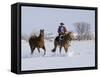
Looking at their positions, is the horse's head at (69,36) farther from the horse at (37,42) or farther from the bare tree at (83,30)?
the horse at (37,42)

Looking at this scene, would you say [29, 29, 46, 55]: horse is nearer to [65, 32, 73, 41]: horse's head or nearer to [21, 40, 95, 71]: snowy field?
[21, 40, 95, 71]: snowy field

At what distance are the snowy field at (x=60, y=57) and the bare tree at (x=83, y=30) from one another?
40 millimetres

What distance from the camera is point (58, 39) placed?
192 centimetres

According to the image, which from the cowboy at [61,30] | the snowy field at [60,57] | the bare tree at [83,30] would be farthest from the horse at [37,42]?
the bare tree at [83,30]

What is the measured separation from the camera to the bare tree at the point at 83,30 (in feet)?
6.53

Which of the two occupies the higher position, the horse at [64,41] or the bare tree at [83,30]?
the bare tree at [83,30]

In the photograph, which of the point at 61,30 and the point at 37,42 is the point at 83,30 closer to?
the point at 61,30

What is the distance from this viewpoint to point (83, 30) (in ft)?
6.59

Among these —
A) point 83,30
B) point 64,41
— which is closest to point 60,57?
point 64,41

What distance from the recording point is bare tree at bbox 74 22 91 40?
199cm

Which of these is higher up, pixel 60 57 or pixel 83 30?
pixel 83 30

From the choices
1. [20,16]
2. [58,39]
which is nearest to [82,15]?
[58,39]

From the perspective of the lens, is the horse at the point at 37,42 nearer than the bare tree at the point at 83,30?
Yes

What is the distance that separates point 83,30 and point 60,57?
0.26m
